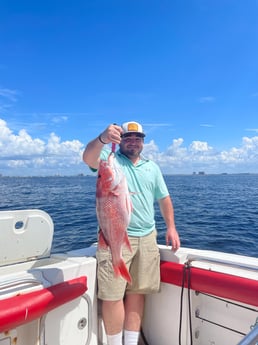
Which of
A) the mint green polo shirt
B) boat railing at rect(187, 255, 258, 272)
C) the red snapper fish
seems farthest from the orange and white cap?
boat railing at rect(187, 255, 258, 272)

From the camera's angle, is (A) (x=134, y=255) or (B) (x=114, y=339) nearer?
(B) (x=114, y=339)

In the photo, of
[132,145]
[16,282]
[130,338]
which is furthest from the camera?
[132,145]

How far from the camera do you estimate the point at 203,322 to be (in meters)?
2.86

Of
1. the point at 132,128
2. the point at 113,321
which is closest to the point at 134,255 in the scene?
the point at 113,321

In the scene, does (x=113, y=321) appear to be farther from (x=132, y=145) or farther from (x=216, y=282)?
(x=132, y=145)

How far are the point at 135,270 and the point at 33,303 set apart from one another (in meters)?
1.10

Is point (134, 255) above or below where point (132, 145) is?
below

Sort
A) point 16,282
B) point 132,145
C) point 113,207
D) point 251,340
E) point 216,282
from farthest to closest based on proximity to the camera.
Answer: point 132,145
point 216,282
point 16,282
point 113,207
point 251,340

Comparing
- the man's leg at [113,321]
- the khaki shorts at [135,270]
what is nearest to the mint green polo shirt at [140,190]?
the khaki shorts at [135,270]

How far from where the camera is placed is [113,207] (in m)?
1.98

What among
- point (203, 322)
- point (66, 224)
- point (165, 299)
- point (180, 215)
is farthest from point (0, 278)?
point (180, 215)

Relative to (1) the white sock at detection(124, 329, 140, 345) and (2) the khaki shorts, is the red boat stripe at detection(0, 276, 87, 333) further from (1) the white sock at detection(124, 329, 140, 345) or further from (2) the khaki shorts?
(1) the white sock at detection(124, 329, 140, 345)

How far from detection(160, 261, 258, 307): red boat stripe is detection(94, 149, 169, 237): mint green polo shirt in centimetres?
48

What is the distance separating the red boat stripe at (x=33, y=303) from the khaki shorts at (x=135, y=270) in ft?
1.06
